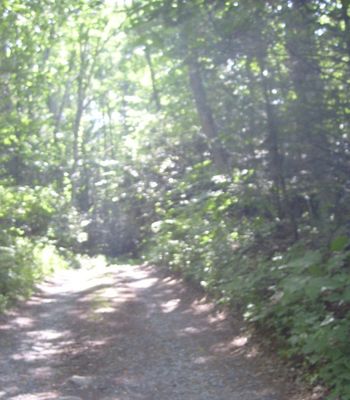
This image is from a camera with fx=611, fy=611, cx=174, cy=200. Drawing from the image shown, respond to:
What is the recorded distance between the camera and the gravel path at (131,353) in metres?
7.05

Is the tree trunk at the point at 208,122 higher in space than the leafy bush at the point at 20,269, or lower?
higher

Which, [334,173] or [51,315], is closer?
[334,173]

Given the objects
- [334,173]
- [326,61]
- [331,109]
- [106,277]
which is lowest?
[106,277]

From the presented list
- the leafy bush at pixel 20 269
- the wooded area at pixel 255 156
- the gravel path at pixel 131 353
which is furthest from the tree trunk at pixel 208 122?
the leafy bush at pixel 20 269

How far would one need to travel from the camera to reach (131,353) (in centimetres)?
888

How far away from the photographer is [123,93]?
49.1 metres

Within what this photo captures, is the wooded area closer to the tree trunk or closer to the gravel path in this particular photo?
the tree trunk

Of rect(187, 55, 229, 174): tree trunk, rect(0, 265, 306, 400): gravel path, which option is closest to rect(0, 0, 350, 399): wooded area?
rect(187, 55, 229, 174): tree trunk

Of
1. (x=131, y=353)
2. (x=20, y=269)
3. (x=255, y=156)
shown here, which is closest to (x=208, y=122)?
(x=255, y=156)

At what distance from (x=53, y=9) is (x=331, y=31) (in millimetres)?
9606

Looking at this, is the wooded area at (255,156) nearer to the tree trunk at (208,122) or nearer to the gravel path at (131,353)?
the tree trunk at (208,122)

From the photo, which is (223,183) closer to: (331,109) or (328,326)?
(331,109)

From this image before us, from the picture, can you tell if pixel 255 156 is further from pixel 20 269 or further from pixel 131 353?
pixel 20 269

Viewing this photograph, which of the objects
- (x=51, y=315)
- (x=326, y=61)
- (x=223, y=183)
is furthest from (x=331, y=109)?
(x=51, y=315)
